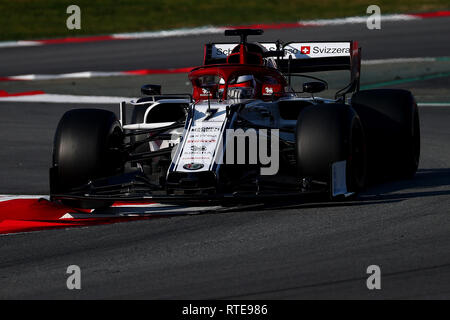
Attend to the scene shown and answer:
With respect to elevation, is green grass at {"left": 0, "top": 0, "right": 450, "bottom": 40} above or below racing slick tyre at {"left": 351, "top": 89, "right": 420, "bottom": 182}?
above

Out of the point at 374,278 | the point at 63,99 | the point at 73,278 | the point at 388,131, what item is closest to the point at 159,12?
the point at 63,99

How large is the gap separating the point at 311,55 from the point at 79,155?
3452 mm

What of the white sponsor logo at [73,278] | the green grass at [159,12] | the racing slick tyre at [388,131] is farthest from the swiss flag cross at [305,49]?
the green grass at [159,12]

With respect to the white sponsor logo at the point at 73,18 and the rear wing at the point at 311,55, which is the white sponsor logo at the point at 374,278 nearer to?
the rear wing at the point at 311,55

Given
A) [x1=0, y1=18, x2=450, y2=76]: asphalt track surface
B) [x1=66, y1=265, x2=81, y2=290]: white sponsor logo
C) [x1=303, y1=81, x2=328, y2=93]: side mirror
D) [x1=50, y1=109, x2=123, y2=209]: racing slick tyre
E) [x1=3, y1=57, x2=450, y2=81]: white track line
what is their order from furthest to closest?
[x1=0, y1=18, x2=450, y2=76]: asphalt track surface < [x1=3, y1=57, x2=450, y2=81]: white track line < [x1=303, y1=81, x2=328, y2=93]: side mirror < [x1=50, y1=109, x2=123, y2=209]: racing slick tyre < [x1=66, y1=265, x2=81, y2=290]: white sponsor logo

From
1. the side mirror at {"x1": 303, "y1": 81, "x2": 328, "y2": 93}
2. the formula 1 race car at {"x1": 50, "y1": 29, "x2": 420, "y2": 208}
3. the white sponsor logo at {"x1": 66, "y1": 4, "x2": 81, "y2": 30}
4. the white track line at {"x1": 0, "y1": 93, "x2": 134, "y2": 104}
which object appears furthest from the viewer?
the white sponsor logo at {"x1": 66, "y1": 4, "x2": 81, "y2": 30}

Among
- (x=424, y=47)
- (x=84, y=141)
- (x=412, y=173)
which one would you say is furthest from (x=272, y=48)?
(x=424, y=47)

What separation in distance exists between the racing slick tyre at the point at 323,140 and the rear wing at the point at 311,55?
91.4 inches

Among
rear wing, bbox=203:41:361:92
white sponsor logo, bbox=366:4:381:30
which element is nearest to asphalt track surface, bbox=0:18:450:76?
white sponsor logo, bbox=366:4:381:30

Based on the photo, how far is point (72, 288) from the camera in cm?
636

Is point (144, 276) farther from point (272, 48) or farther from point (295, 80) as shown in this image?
point (295, 80)

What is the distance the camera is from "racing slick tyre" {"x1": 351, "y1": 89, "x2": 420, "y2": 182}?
1039 centimetres

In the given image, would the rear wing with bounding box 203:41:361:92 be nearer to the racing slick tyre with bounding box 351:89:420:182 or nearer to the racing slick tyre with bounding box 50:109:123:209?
the racing slick tyre with bounding box 351:89:420:182
